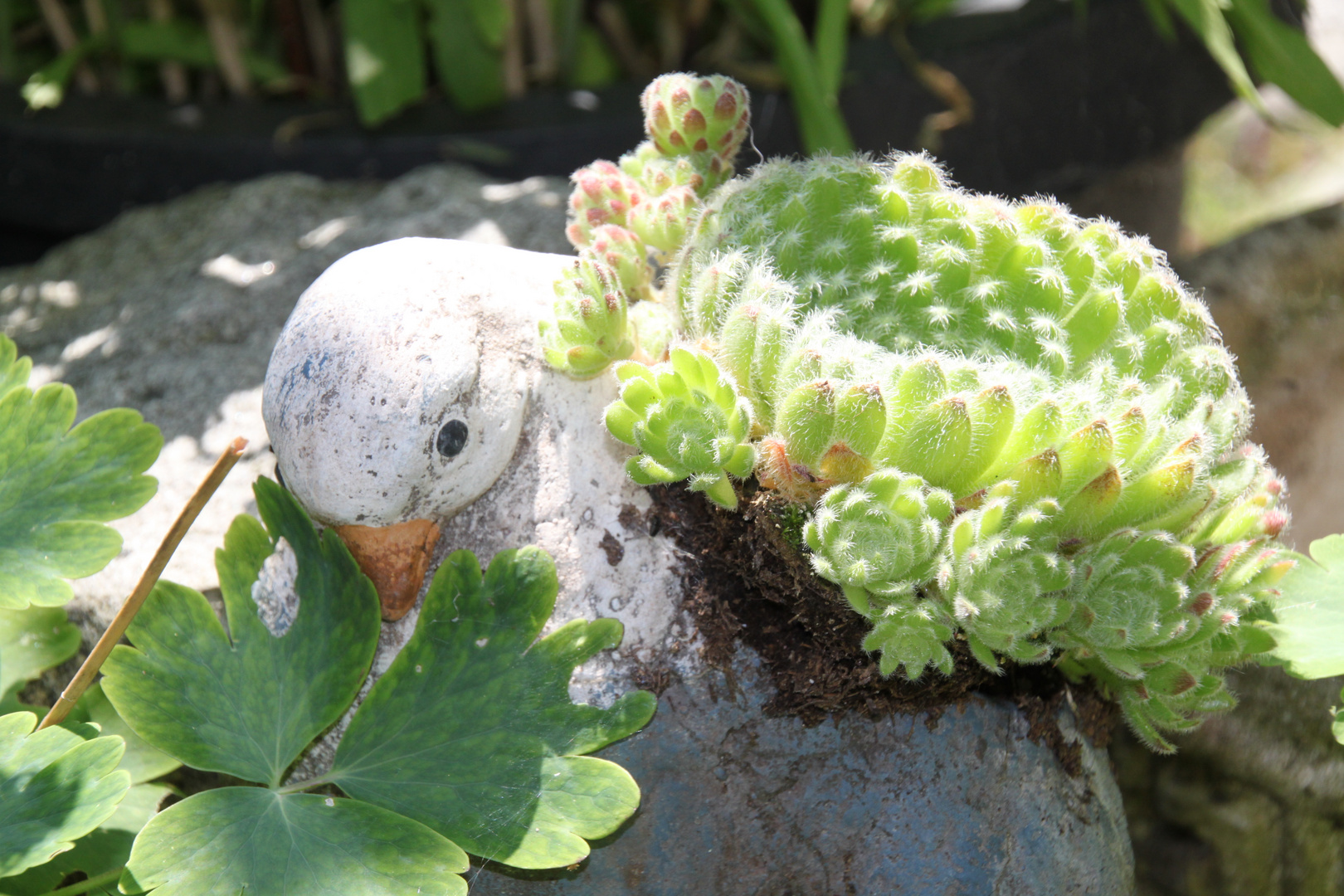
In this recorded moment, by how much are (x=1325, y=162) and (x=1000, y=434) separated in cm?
344

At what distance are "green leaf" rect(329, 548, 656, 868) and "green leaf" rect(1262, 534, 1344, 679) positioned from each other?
26.5 inches

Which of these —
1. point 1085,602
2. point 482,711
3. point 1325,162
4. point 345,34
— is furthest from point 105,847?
point 1325,162

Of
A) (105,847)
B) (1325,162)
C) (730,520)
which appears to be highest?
(730,520)

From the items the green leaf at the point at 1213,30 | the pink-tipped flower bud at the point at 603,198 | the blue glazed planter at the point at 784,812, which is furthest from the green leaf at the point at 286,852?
the green leaf at the point at 1213,30

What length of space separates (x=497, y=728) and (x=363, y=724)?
133mm

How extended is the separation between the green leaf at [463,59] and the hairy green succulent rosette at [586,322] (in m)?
1.15

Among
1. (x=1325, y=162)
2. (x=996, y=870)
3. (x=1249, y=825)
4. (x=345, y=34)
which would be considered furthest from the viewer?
(x=1325, y=162)

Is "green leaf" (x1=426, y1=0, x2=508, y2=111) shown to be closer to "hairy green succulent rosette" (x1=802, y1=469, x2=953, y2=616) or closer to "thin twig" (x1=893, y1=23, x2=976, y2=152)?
"thin twig" (x1=893, y1=23, x2=976, y2=152)

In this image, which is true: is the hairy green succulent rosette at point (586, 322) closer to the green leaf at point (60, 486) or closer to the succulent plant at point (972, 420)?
the succulent plant at point (972, 420)

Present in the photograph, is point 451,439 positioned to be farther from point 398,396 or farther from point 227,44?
point 227,44

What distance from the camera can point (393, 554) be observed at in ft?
3.43

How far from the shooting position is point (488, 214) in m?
1.75

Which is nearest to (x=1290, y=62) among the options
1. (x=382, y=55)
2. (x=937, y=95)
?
(x=937, y=95)

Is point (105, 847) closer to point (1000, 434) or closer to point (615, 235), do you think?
point (615, 235)
